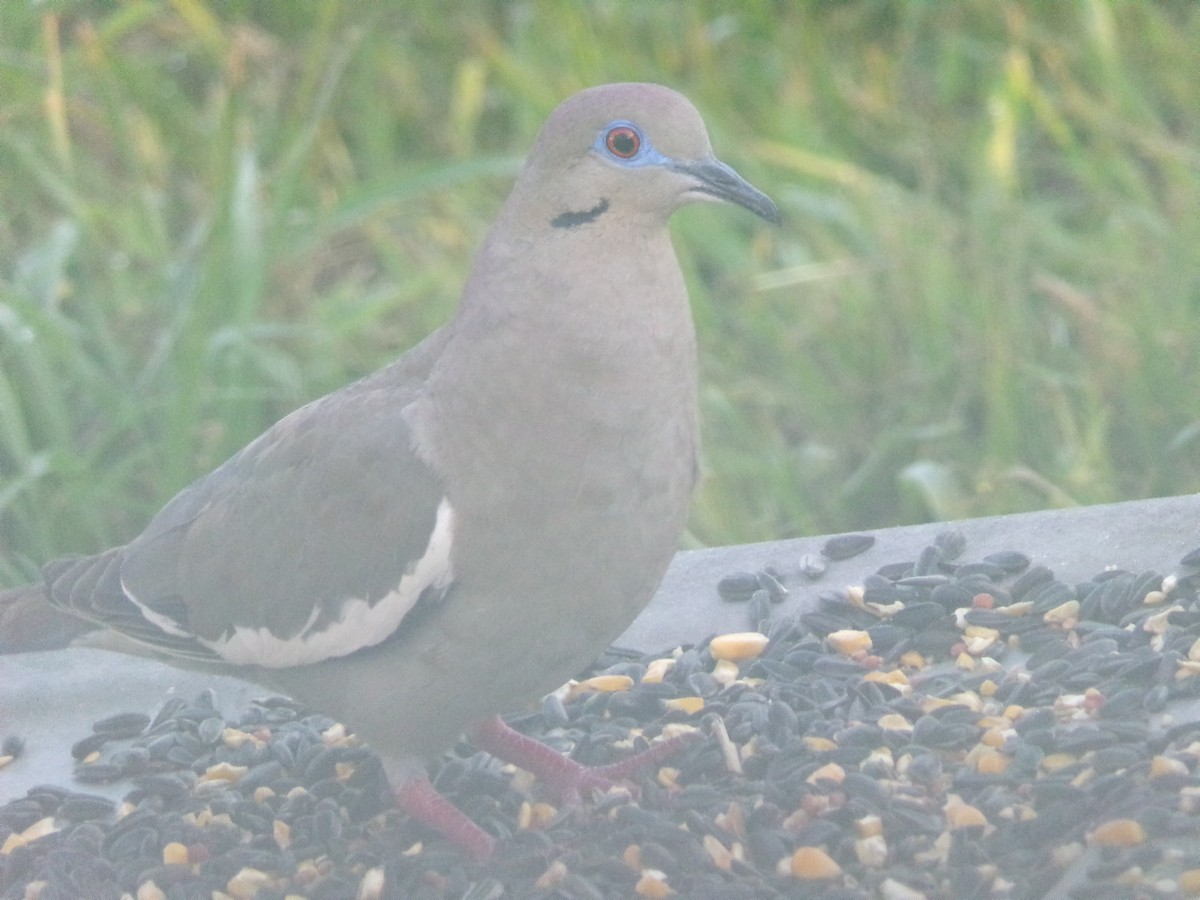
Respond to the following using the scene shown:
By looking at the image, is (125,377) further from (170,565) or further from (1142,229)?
(1142,229)

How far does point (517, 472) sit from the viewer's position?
2195 millimetres

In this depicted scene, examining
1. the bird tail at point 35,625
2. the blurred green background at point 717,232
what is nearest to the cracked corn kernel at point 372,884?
the bird tail at point 35,625

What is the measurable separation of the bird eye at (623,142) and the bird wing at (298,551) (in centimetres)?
37

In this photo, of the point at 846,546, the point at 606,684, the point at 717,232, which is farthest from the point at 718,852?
the point at 717,232

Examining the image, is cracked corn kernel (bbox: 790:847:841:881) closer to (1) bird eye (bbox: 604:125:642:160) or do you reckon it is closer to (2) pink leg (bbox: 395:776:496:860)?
(2) pink leg (bbox: 395:776:496:860)

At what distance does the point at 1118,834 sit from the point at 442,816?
0.90 metres

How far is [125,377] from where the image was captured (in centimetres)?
391

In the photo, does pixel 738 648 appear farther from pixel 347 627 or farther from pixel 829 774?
pixel 347 627

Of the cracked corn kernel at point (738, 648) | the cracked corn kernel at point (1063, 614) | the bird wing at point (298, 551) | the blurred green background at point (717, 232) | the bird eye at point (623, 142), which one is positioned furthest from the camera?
the blurred green background at point (717, 232)

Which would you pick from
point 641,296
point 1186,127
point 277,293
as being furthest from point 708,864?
point 1186,127

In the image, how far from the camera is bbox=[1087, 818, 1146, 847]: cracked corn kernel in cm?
186

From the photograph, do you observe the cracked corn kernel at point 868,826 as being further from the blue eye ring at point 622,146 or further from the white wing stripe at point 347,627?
the blue eye ring at point 622,146

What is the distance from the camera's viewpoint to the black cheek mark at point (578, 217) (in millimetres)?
2184

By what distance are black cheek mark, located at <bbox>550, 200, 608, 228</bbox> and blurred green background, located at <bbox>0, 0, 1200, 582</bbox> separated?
1.56 metres
